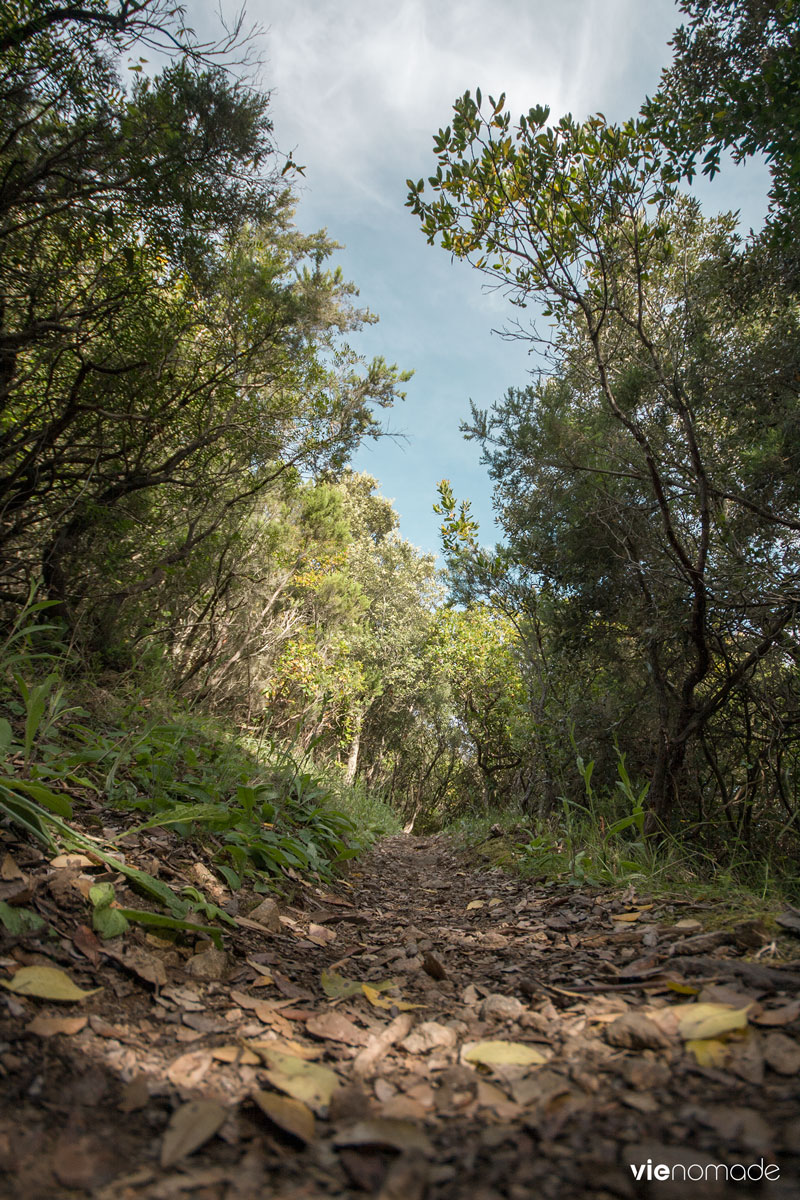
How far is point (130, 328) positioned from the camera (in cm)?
416

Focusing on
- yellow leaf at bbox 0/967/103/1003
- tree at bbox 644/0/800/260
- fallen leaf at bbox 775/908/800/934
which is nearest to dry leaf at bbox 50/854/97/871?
yellow leaf at bbox 0/967/103/1003

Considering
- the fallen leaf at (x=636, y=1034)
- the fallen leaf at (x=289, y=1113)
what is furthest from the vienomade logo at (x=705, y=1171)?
the fallen leaf at (x=289, y=1113)

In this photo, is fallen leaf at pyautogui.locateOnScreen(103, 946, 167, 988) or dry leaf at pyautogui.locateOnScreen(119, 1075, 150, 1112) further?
fallen leaf at pyautogui.locateOnScreen(103, 946, 167, 988)

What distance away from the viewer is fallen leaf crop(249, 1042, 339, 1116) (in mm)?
899

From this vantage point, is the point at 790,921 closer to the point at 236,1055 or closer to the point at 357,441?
the point at 236,1055

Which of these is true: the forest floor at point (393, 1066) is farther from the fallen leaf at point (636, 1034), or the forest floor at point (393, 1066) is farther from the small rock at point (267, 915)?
the small rock at point (267, 915)

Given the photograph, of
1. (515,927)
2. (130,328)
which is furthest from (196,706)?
(515,927)

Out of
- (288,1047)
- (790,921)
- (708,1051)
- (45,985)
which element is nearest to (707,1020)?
(708,1051)

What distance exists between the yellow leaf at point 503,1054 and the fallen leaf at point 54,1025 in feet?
2.42

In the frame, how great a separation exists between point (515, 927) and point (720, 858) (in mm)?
1768

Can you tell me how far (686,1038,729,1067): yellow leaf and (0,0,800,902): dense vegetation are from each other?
1569 millimetres

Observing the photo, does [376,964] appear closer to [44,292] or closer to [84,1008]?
[84,1008]

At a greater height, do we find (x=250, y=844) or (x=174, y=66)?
(x=174, y=66)

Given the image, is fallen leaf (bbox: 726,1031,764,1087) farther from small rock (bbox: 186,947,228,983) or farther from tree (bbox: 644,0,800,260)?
tree (bbox: 644,0,800,260)
